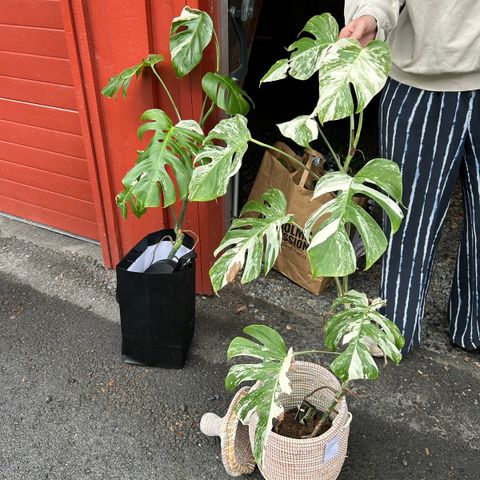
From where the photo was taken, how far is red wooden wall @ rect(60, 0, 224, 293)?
184 centimetres

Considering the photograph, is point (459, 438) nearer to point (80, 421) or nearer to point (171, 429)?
point (171, 429)

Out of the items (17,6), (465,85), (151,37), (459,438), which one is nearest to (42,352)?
(151,37)

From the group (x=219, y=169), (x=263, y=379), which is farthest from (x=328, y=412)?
(x=219, y=169)

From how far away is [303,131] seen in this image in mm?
1148

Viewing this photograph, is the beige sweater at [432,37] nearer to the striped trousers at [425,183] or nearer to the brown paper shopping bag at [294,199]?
the striped trousers at [425,183]

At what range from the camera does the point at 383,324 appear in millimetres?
1268

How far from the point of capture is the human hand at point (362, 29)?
122 centimetres

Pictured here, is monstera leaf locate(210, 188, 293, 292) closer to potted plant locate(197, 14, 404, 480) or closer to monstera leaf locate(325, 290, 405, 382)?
potted plant locate(197, 14, 404, 480)

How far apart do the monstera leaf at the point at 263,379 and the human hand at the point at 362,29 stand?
2.51 feet

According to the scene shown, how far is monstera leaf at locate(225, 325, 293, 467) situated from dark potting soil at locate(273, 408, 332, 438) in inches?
9.6

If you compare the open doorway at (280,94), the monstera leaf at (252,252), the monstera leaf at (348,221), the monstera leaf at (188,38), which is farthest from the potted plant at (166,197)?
the open doorway at (280,94)

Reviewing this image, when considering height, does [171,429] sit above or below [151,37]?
below

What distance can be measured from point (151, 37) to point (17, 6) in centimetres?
77

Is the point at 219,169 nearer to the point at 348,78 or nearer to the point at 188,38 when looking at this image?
the point at 348,78
